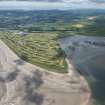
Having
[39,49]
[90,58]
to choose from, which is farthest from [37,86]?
Result: [39,49]

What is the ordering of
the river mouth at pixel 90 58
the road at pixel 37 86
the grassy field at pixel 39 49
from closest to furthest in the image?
the road at pixel 37 86 < the river mouth at pixel 90 58 < the grassy field at pixel 39 49

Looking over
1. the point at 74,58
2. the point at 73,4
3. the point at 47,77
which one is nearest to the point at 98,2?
the point at 73,4

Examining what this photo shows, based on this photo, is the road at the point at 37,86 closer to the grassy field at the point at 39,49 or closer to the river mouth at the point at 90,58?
the river mouth at the point at 90,58

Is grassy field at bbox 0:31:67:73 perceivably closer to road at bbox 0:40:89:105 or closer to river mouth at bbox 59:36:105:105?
river mouth at bbox 59:36:105:105

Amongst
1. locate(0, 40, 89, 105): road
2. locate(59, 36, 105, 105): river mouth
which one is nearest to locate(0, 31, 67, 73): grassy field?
locate(59, 36, 105, 105): river mouth

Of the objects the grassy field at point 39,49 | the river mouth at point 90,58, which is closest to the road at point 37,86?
the river mouth at point 90,58

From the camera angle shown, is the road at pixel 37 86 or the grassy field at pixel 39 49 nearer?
the road at pixel 37 86

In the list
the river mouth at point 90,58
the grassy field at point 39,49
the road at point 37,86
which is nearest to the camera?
the road at point 37,86
